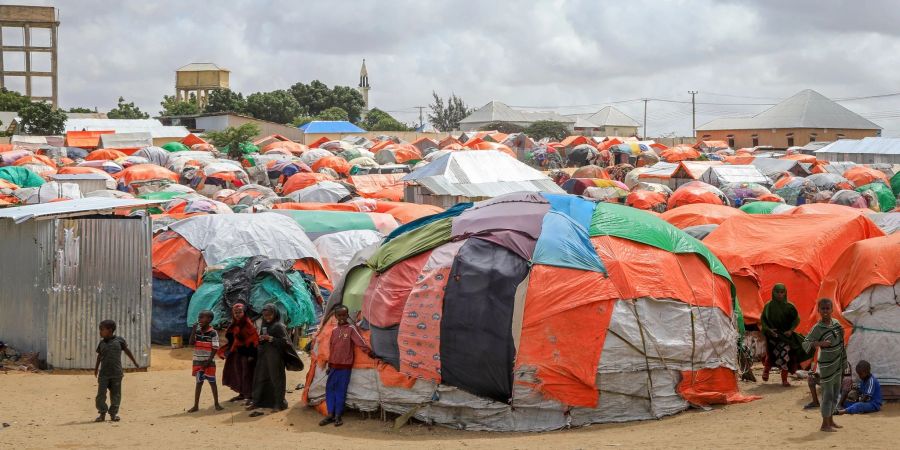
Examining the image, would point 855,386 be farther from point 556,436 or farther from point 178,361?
point 178,361

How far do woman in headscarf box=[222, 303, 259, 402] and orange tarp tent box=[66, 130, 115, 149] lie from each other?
1569 inches

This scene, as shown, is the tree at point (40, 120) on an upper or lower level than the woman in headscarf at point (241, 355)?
upper

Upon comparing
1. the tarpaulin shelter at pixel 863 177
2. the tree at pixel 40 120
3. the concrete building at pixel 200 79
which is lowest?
the tarpaulin shelter at pixel 863 177

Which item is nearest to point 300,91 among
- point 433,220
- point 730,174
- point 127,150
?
point 127,150

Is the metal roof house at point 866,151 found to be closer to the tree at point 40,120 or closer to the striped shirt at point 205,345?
the tree at point 40,120

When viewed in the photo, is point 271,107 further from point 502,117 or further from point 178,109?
point 502,117

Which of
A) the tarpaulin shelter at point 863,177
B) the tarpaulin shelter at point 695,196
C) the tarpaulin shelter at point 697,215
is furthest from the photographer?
the tarpaulin shelter at point 863,177

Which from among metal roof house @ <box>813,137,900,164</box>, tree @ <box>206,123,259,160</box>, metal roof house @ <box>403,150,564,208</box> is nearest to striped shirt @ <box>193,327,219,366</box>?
metal roof house @ <box>403,150,564,208</box>

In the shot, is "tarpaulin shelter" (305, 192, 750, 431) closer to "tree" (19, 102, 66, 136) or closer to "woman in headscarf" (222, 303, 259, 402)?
"woman in headscarf" (222, 303, 259, 402)

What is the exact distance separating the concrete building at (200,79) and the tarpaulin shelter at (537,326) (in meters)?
81.2

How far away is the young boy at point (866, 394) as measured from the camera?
31.6 ft

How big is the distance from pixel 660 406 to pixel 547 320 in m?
1.51

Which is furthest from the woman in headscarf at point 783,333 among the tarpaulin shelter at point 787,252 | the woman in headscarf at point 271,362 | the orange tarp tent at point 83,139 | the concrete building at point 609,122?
the concrete building at point 609,122

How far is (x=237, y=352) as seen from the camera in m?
11.2
